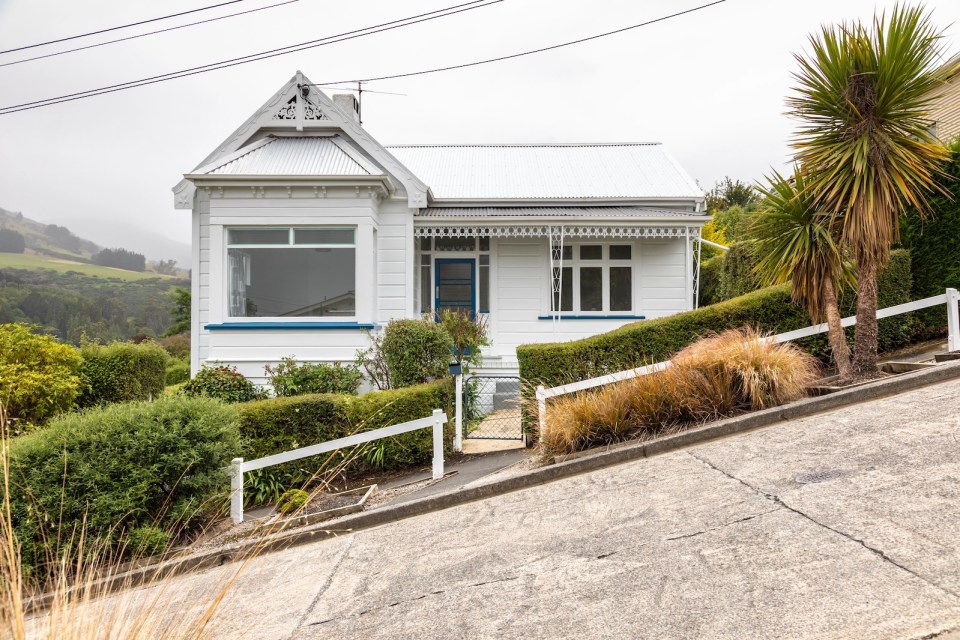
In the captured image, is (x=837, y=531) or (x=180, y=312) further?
(x=180, y=312)

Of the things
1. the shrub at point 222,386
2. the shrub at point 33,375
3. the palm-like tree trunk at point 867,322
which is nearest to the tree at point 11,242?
the shrub at point 33,375

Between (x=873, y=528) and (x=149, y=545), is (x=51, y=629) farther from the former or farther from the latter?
(x=149, y=545)

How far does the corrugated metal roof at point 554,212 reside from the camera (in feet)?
44.3

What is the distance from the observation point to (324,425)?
861 cm

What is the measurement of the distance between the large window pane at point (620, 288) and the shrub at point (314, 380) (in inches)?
270

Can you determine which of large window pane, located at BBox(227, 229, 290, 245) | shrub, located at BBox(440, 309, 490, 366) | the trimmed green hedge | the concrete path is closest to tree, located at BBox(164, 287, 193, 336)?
large window pane, located at BBox(227, 229, 290, 245)

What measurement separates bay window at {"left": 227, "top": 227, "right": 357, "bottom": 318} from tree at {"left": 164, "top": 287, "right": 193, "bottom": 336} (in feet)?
77.3

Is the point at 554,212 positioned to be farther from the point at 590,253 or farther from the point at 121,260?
the point at 121,260

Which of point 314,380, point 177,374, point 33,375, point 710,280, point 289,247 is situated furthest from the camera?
point 710,280

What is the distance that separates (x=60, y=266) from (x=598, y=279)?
125ft

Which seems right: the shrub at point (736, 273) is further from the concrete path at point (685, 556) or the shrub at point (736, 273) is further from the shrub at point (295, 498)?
the shrub at point (295, 498)

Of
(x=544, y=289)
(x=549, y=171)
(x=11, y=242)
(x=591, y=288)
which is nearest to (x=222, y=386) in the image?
(x=544, y=289)

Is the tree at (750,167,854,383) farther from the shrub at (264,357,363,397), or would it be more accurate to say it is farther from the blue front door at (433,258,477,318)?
the blue front door at (433,258,477,318)

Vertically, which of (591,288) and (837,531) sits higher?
(591,288)
